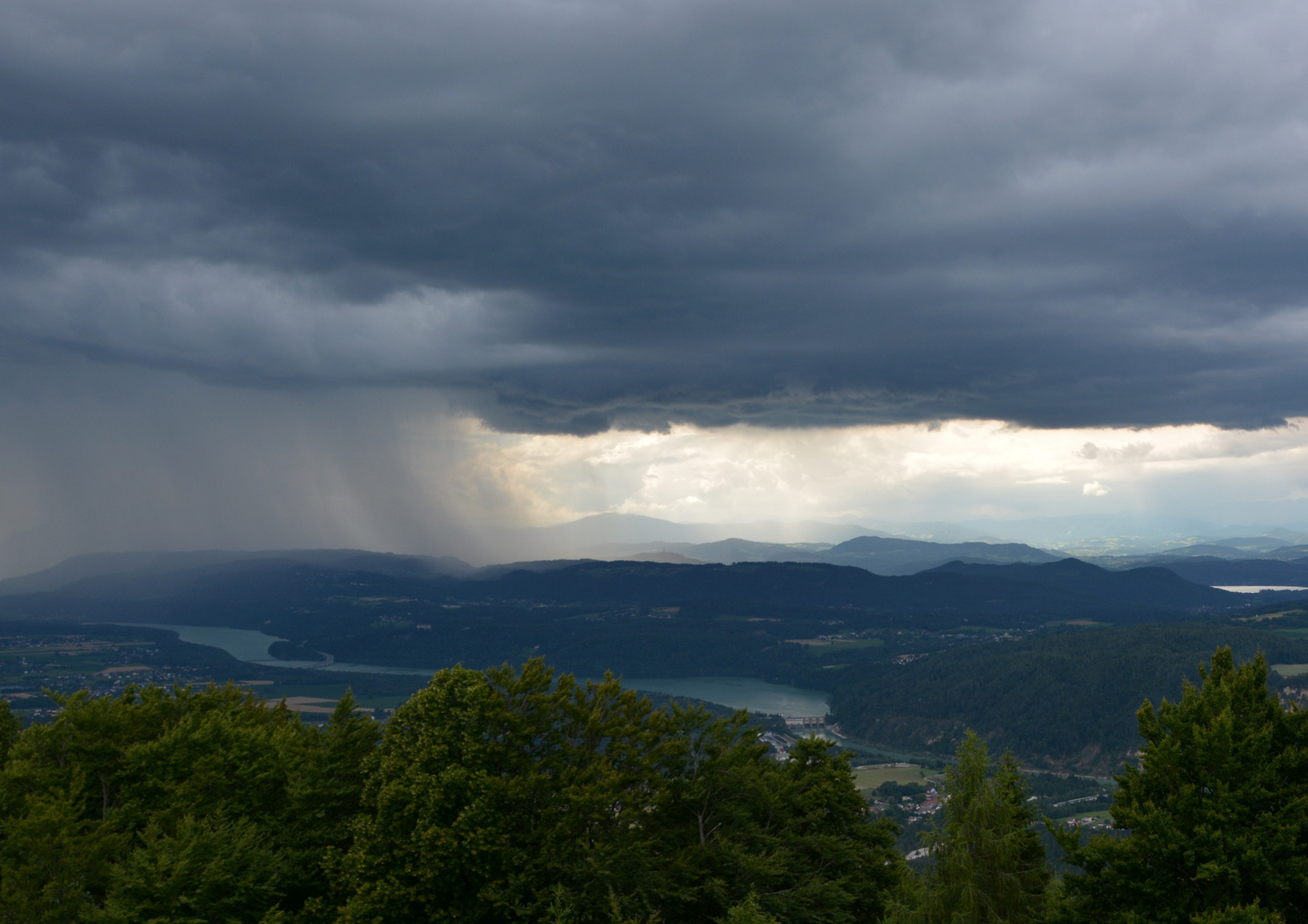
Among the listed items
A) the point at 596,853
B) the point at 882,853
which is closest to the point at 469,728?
the point at 596,853

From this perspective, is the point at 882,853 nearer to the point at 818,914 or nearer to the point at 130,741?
the point at 818,914

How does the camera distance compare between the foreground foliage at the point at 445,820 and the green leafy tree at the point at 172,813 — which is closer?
the green leafy tree at the point at 172,813

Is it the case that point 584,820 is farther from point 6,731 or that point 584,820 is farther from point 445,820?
point 6,731

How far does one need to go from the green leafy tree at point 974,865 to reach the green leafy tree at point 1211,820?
87.2 inches

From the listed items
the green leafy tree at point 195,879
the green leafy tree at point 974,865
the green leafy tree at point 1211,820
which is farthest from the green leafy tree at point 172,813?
the green leafy tree at point 1211,820

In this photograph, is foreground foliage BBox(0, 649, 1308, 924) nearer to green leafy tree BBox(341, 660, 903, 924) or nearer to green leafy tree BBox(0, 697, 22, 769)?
green leafy tree BBox(341, 660, 903, 924)

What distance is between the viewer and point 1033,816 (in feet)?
148

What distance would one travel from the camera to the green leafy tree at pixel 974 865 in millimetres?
34594

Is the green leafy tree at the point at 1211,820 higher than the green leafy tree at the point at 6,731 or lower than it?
higher

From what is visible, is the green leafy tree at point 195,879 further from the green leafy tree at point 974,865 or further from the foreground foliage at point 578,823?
the green leafy tree at point 974,865

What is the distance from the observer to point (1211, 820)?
32406 millimetres

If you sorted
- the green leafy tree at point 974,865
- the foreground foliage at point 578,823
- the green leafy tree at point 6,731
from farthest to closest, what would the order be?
the green leafy tree at point 6,731
the green leafy tree at point 974,865
the foreground foliage at point 578,823

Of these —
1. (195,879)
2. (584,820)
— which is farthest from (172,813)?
(584,820)

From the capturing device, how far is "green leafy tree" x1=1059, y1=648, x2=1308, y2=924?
1230 inches
